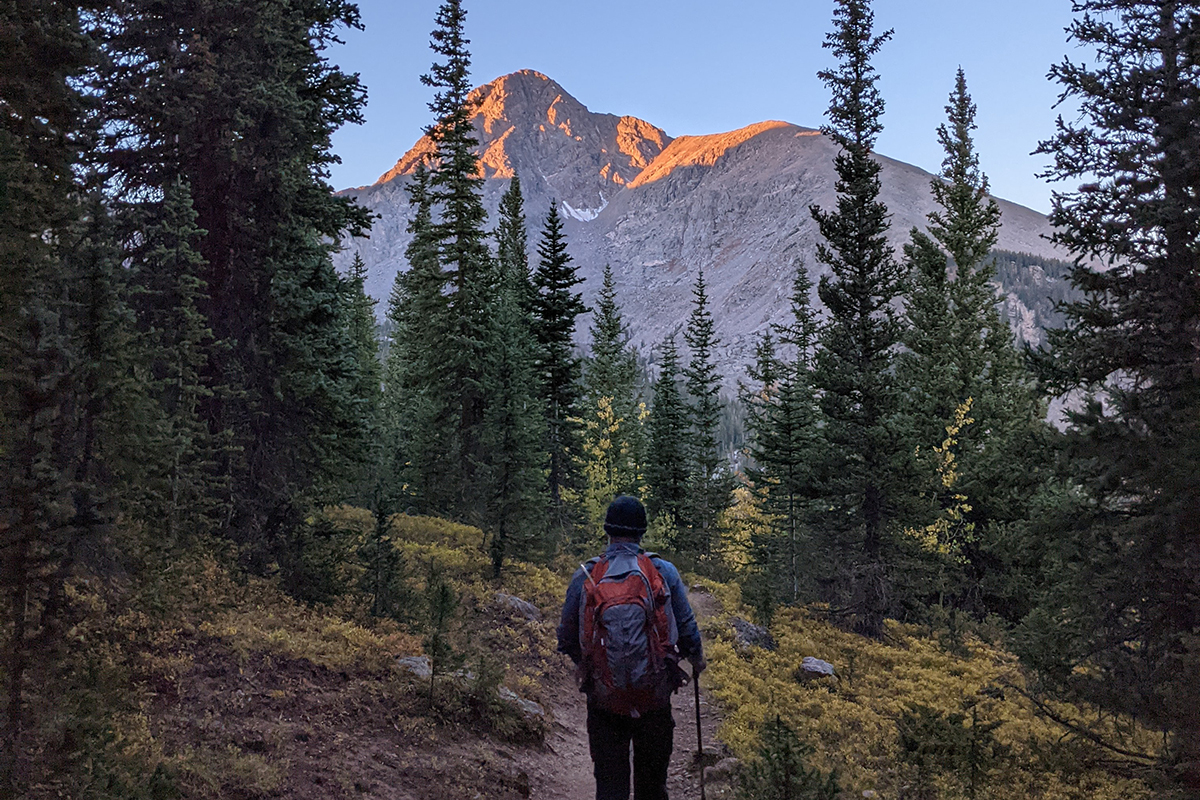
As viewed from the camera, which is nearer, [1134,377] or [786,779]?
[786,779]

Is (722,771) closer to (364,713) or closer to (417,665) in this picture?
(417,665)

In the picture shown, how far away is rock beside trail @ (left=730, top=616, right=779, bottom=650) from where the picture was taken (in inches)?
682

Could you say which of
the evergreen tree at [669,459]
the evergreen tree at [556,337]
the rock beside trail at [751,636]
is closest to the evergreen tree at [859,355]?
the rock beside trail at [751,636]

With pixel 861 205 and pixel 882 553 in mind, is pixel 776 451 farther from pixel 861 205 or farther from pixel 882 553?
pixel 861 205

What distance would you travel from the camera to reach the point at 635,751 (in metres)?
5.14

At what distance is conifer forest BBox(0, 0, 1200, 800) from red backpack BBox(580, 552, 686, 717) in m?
1.82

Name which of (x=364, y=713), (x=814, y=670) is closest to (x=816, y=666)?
(x=814, y=670)

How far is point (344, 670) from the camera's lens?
358 inches

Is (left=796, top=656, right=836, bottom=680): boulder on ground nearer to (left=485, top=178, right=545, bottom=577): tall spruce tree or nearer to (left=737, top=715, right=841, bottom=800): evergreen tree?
(left=485, top=178, right=545, bottom=577): tall spruce tree

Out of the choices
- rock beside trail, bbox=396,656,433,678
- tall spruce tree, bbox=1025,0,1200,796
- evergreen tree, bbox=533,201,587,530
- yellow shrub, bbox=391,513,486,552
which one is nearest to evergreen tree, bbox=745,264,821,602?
evergreen tree, bbox=533,201,587,530


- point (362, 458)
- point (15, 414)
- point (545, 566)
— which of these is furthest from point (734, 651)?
point (15, 414)

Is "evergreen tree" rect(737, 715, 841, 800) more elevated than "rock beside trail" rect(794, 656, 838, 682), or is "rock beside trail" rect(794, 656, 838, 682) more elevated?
"evergreen tree" rect(737, 715, 841, 800)

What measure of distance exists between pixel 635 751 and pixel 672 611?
107 centimetres

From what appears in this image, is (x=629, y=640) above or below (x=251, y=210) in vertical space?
below
